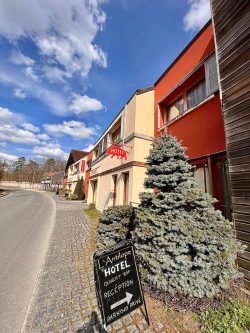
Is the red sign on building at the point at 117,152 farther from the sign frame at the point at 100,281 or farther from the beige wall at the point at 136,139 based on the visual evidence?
the sign frame at the point at 100,281

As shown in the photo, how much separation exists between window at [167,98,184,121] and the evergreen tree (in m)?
4.30

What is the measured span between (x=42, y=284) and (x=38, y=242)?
3387mm

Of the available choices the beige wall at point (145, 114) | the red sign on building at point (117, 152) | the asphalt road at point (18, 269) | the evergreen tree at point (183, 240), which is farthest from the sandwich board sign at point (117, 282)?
the beige wall at point (145, 114)

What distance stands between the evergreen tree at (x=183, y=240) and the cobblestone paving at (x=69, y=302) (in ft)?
2.54

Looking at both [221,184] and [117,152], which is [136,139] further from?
[221,184]

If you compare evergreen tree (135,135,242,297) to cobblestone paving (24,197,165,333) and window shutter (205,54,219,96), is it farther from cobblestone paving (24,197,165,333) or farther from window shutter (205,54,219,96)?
window shutter (205,54,219,96)

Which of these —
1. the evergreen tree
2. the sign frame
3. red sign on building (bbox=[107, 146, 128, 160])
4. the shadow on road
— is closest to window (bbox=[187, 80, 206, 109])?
the evergreen tree

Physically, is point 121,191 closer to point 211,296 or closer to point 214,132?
point 214,132

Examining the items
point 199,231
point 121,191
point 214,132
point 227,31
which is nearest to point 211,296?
point 199,231

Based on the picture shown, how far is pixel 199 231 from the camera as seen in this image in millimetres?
3295

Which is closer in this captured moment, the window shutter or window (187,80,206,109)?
the window shutter

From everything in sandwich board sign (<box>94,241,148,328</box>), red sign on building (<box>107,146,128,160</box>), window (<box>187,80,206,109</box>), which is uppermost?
window (<box>187,80,206,109</box>)

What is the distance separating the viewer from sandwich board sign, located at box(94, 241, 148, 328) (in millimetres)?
2439

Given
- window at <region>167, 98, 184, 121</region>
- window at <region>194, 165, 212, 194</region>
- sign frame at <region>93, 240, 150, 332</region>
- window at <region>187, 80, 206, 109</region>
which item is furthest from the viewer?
window at <region>167, 98, 184, 121</region>
